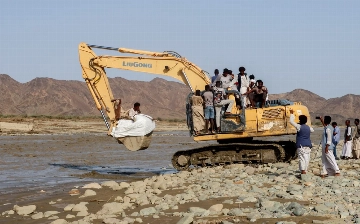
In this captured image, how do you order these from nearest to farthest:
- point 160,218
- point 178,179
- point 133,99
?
point 160,218, point 178,179, point 133,99

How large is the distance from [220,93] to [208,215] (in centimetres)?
801

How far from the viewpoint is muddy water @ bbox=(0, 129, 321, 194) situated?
17.8 meters

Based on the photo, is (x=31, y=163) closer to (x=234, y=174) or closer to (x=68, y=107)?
(x=234, y=174)

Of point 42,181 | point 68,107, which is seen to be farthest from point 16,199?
point 68,107

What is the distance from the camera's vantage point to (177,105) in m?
165

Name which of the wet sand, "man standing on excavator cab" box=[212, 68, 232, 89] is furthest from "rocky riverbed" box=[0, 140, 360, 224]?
"man standing on excavator cab" box=[212, 68, 232, 89]

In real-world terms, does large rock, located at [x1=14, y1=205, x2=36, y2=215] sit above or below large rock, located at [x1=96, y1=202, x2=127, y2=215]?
below

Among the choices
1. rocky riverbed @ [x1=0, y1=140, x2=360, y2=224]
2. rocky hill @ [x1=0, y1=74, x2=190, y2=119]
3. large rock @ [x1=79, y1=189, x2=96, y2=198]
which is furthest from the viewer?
rocky hill @ [x1=0, y1=74, x2=190, y2=119]

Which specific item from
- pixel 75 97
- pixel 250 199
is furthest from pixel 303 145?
pixel 75 97

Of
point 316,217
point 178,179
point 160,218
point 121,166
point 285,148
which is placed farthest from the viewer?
point 121,166

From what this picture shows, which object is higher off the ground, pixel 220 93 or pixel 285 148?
pixel 220 93

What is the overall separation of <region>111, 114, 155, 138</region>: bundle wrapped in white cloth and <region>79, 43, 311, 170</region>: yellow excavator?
0.14 metres

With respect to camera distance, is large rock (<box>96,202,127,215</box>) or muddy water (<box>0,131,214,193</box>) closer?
large rock (<box>96,202,127,215</box>)

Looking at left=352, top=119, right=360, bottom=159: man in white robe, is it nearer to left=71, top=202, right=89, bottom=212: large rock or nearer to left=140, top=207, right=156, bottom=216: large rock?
left=140, top=207, right=156, bottom=216: large rock
